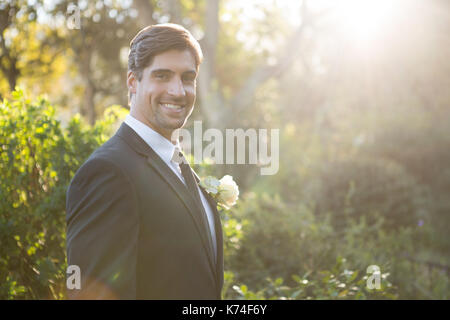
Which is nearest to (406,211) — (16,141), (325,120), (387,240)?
(387,240)

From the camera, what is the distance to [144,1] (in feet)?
31.7

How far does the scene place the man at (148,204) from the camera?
162cm

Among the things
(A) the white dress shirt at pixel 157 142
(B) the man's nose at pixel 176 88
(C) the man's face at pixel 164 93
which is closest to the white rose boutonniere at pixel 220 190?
(A) the white dress shirt at pixel 157 142

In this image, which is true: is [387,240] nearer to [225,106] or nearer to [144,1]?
[225,106]

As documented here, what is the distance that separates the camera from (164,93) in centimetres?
210

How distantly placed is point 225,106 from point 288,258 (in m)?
5.64

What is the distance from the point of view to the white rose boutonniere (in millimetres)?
2381

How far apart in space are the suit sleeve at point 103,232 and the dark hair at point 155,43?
0.65 metres

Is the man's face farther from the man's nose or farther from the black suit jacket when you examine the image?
the black suit jacket
